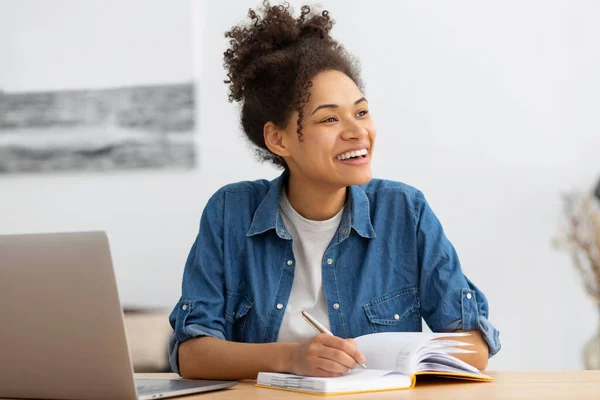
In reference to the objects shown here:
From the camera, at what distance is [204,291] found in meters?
1.48

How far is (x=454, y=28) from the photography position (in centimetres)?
296

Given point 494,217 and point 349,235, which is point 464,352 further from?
point 494,217

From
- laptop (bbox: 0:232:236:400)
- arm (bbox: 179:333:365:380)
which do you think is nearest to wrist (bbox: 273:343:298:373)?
arm (bbox: 179:333:365:380)

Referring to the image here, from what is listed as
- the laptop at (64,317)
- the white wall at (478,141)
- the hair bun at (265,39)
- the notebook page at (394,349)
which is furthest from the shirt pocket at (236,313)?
the white wall at (478,141)

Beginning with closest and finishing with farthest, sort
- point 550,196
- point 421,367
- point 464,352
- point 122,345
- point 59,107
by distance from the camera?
point 122,345, point 421,367, point 464,352, point 550,196, point 59,107

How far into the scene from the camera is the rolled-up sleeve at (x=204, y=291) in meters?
1.43

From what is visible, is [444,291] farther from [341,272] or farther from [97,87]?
[97,87]

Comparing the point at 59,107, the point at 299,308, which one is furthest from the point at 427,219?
the point at 59,107

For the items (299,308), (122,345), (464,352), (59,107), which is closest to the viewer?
(122,345)

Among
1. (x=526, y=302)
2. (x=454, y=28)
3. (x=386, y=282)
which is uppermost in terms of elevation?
(x=454, y=28)

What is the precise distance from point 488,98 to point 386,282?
5.42 feet

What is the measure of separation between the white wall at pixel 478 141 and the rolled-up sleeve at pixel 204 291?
4.50ft

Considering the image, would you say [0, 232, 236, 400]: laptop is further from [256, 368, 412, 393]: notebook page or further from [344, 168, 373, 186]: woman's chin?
[344, 168, 373, 186]: woman's chin

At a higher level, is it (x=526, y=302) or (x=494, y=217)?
(x=494, y=217)
